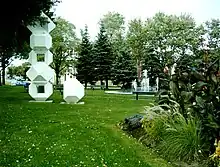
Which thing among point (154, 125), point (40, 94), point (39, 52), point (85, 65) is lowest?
point (154, 125)

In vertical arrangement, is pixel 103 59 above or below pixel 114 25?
below

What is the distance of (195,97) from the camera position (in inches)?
Answer: 222

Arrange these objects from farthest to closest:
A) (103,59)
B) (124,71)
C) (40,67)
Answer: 1. (103,59)
2. (124,71)
3. (40,67)

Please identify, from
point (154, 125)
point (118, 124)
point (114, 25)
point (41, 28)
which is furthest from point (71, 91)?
point (114, 25)

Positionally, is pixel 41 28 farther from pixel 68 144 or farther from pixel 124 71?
pixel 124 71

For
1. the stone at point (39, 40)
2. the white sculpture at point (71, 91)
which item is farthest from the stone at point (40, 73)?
the white sculpture at point (71, 91)

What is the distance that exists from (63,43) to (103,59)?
6.61m

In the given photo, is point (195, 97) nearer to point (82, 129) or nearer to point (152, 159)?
point (152, 159)

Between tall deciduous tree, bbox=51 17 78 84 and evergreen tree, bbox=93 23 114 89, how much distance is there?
5.17m

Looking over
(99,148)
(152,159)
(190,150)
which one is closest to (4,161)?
(99,148)

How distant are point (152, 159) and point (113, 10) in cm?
3667

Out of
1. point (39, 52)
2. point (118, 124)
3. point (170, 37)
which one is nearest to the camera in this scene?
point (118, 124)

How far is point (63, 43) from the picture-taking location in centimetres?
3788

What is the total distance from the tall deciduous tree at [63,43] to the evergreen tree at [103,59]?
5.17 meters
